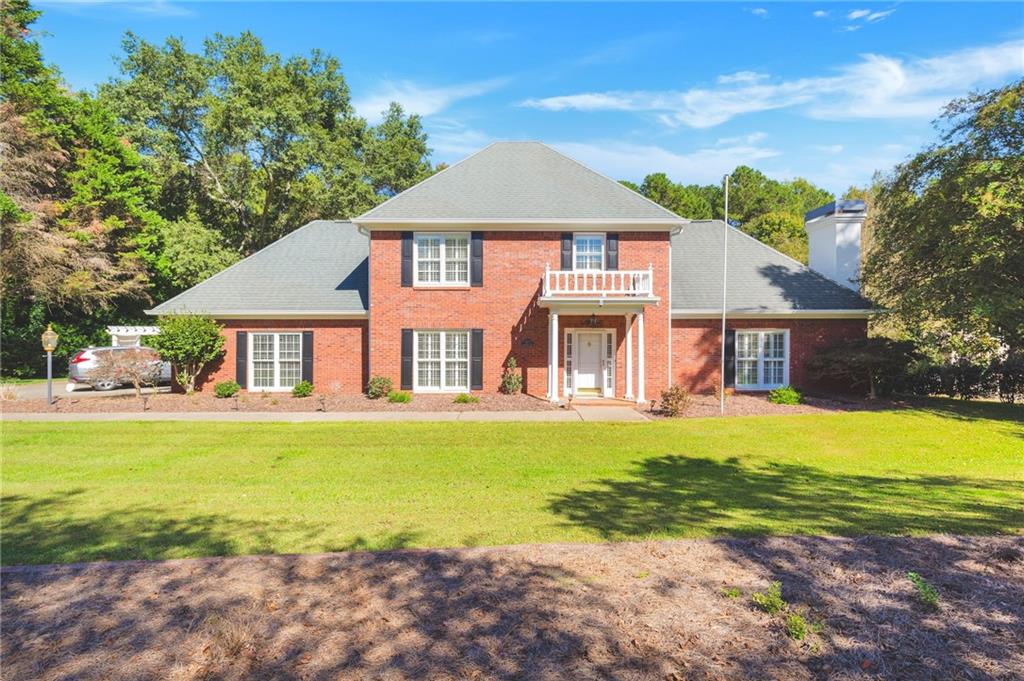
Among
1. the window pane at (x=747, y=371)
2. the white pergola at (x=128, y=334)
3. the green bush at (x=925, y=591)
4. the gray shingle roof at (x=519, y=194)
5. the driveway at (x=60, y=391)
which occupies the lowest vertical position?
the green bush at (x=925, y=591)

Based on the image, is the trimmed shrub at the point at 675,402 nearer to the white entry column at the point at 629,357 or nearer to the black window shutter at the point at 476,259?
the white entry column at the point at 629,357

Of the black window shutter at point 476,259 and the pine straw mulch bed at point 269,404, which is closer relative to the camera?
the pine straw mulch bed at point 269,404

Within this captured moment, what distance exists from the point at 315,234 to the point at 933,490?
70.0 ft

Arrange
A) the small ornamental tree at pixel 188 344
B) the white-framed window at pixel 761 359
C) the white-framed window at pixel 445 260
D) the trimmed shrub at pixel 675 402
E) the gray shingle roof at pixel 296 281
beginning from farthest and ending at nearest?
the white-framed window at pixel 761 359 < the gray shingle roof at pixel 296 281 < the white-framed window at pixel 445 260 < the small ornamental tree at pixel 188 344 < the trimmed shrub at pixel 675 402

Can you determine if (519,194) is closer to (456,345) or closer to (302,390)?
(456,345)

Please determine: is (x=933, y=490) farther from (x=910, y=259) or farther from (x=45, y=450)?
(x=45, y=450)

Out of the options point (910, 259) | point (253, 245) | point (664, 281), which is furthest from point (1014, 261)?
point (253, 245)

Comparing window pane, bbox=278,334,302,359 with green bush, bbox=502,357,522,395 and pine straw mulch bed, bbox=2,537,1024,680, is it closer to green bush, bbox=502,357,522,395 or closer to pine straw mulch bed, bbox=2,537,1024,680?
green bush, bbox=502,357,522,395

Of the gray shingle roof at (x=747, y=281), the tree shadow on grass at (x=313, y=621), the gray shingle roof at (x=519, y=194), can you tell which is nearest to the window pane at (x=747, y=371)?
the gray shingle roof at (x=747, y=281)

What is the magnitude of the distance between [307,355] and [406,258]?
485 cm

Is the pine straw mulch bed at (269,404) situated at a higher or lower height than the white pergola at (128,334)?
lower

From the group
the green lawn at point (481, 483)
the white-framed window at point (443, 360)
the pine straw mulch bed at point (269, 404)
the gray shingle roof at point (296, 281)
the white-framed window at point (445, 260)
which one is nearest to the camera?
the green lawn at point (481, 483)

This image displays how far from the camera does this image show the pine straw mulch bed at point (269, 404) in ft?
51.8

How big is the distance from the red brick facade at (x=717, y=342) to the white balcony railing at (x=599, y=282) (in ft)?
8.05
